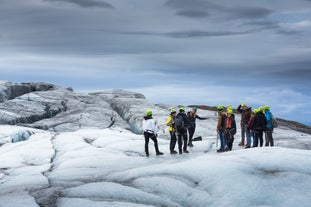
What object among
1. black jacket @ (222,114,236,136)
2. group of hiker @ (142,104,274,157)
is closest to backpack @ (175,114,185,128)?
group of hiker @ (142,104,274,157)

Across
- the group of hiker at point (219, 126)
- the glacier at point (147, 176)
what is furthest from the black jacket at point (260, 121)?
the glacier at point (147, 176)

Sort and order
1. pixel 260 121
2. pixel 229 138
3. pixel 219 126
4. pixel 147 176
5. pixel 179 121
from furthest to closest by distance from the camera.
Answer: pixel 219 126, pixel 229 138, pixel 260 121, pixel 179 121, pixel 147 176

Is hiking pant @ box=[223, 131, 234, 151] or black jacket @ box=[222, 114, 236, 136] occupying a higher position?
black jacket @ box=[222, 114, 236, 136]

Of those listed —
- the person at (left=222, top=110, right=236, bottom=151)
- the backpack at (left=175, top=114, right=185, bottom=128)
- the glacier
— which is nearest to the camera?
the glacier

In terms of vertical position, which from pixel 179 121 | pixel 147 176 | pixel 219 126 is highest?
pixel 179 121

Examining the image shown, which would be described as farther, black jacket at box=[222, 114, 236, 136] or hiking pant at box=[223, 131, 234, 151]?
hiking pant at box=[223, 131, 234, 151]

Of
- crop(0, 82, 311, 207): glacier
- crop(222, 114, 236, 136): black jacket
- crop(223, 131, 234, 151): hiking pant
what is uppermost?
crop(222, 114, 236, 136): black jacket

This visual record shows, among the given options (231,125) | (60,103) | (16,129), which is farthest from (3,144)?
(60,103)

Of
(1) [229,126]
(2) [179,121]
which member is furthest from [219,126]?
(2) [179,121]

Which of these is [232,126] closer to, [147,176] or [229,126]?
[229,126]

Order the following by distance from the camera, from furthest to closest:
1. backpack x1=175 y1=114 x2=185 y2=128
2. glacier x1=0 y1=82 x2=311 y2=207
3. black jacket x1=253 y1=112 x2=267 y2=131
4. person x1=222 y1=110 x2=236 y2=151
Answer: black jacket x1=253 y1=112 x2=267 y2=131 → person x1=222 y1=110 x2=236 y2=151 → backpack x1=175 y1=114 x2=185 y2=128 → glacier x1=0 y1=82 x2=311 y2=207

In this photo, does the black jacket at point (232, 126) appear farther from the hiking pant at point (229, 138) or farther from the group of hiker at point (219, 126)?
the hiking pant at point (229, 138)

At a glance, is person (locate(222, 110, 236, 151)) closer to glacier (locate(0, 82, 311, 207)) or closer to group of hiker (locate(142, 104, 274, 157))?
group of hiker (locate(142, 104, 274, 157))

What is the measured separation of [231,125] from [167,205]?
41.4 feet
